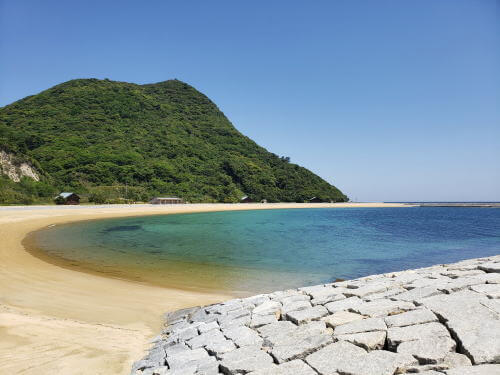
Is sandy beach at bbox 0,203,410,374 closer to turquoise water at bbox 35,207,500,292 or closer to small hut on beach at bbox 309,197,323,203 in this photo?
turquoise water at bbox 35,207,500,292

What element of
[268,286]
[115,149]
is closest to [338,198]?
[115,149]

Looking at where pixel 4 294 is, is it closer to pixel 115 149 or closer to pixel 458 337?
pixel 458 337

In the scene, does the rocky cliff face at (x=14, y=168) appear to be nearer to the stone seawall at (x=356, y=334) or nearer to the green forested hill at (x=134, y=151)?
the green forested hill at (x=134, y=151)

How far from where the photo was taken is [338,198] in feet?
420

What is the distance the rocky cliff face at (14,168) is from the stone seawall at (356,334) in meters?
69.8

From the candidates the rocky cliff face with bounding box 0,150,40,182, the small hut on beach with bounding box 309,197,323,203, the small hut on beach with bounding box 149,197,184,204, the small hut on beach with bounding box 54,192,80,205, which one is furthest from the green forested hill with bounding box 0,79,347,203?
the small hut on beach with bounding box 149,197,184,204

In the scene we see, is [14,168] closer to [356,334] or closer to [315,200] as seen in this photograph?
[356,334]

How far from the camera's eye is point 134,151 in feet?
323

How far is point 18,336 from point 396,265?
16.6 meters

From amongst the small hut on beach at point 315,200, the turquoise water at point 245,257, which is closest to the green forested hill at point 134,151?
the small hut on beach at point 315,200

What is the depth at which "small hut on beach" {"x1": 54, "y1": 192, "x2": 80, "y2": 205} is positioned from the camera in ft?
197

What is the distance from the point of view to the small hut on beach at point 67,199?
2367 inches

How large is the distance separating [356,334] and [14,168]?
2979 inches

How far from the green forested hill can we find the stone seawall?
6045 cm
